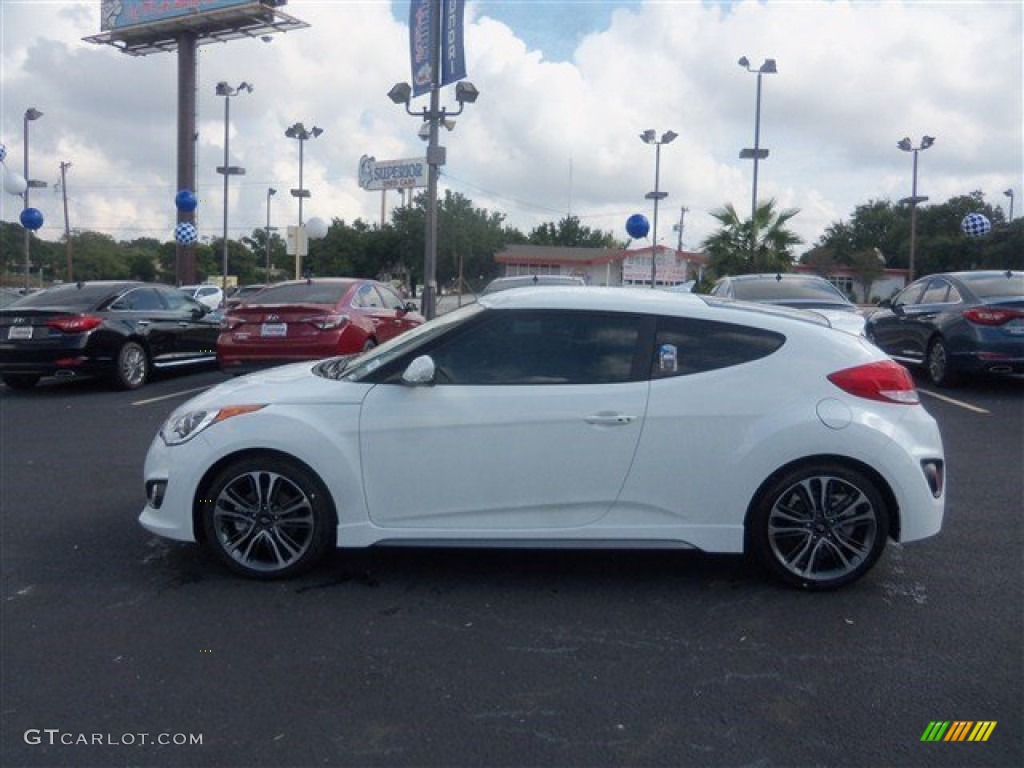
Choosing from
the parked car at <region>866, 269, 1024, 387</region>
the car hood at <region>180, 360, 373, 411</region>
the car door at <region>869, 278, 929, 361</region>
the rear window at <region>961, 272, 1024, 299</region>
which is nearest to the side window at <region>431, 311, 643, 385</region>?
the car hood at <region>180, 360, 373, 411</region>

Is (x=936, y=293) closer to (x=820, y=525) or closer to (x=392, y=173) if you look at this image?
(x=820, y=525)

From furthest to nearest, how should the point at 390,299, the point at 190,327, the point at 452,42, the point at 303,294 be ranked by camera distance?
the point at 452,42, the point at 190,327, the point at 390,299, the point at 303,294

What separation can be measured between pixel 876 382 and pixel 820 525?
2.50 ft

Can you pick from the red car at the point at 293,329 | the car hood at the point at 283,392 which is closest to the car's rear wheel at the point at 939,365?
the red car at the point at 293,329

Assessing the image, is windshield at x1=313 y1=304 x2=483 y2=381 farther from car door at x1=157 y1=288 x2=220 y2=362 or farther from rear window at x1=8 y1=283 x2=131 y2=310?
car door at x1=157 y1=288 x2=220 y2=362

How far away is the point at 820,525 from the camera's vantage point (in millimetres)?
4777

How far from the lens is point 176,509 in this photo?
16.2 feet

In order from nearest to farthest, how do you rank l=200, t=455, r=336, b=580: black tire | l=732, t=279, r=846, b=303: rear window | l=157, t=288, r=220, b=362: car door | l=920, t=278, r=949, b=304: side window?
l=200, t=455, r=336, b=580: black tire
l=732, t=279, r=846, b=303: rear window
l=920, t=278, r=949, b=304: side window
l=157, t=288, r=220, b=362: car door

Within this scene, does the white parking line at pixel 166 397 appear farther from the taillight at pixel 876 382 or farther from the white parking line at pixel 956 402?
the white parking line at pixel 956 402

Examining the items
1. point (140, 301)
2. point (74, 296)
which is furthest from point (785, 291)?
point (74, 296)

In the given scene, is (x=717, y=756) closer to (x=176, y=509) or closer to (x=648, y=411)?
(x=648, y=411)

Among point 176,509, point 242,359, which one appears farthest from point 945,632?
point 242,359

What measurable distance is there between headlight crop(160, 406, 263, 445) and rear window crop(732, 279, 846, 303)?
27.3 feet

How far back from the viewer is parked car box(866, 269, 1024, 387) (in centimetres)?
1122
